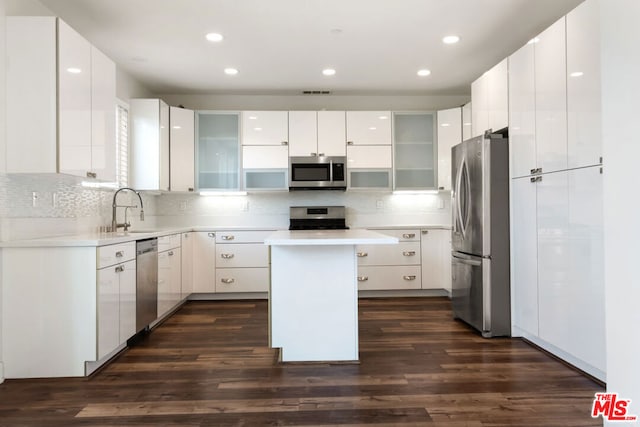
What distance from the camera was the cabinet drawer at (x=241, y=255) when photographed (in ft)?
15.7

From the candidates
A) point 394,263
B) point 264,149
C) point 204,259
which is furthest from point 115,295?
point 394,263

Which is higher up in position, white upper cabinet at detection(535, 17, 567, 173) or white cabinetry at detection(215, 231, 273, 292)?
white upper cabinet at detection(535, 17, 567, 173)

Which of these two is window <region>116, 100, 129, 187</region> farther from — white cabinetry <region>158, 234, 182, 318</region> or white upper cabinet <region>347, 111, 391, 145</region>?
white upper cabinet <region>347, 111, 391, 145</region>

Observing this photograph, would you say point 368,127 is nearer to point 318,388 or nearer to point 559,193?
point 559,193

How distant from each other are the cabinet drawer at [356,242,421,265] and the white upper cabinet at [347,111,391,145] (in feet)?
4.19

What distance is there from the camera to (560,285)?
264 cm

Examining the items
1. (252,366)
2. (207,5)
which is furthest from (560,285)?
(207,5)

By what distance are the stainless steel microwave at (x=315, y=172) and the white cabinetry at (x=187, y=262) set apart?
1329 millimetres

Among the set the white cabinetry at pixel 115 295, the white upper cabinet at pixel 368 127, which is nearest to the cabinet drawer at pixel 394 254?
the white upper cabinet at pixel 368 127

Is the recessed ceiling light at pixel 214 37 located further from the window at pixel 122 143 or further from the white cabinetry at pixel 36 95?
the window at pixel 122 143

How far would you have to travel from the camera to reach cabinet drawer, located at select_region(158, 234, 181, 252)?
373cm

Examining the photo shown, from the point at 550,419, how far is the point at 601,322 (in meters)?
0.66

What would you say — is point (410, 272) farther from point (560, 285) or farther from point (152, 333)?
point (152, 333)

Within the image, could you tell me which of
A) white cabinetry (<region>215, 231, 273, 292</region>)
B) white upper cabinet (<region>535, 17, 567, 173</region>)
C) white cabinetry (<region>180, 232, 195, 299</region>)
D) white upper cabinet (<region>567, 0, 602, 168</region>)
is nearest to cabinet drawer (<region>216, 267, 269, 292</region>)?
white cabinetry (<region>215, 231, 273, 292</region>)
